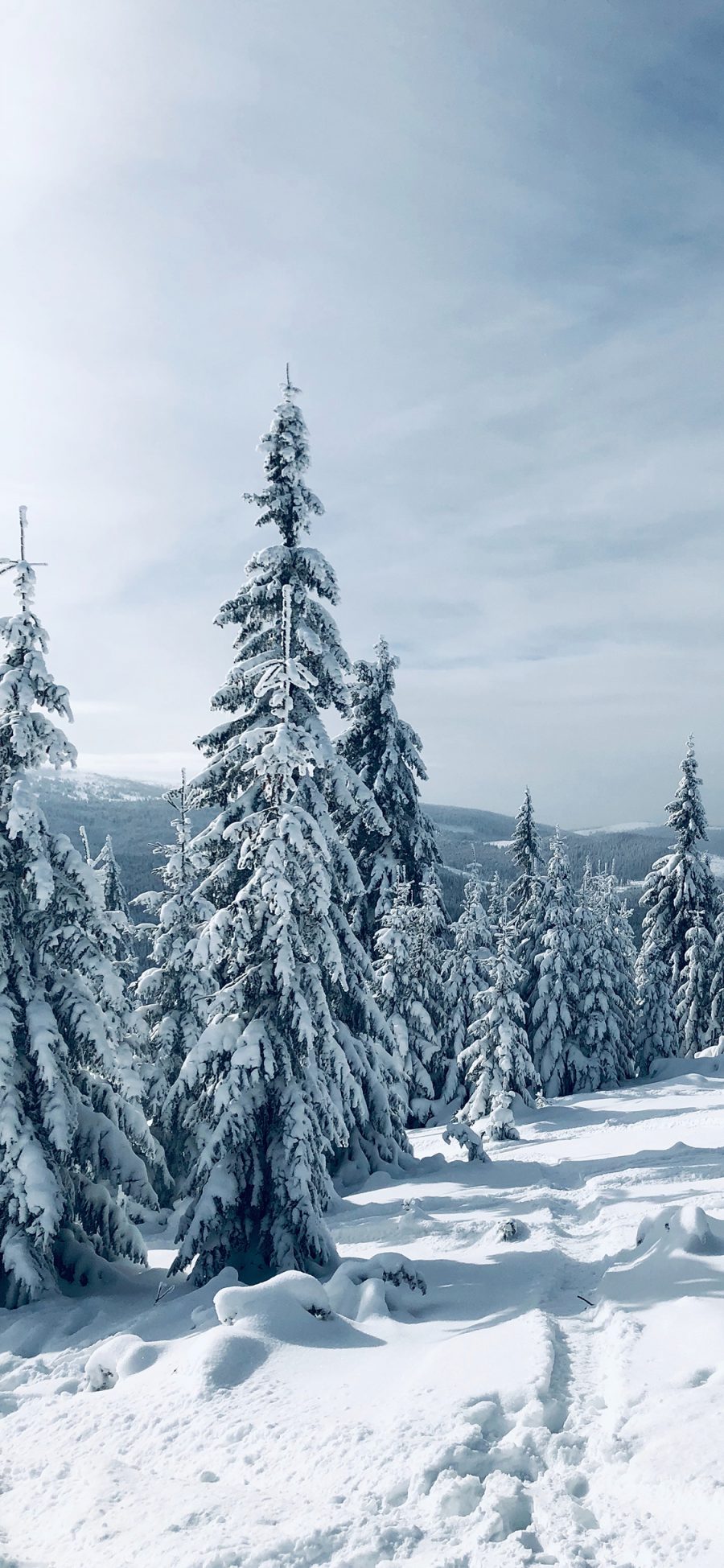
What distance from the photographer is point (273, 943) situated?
11.9m

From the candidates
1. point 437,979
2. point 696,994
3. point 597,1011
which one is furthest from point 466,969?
point 696,994

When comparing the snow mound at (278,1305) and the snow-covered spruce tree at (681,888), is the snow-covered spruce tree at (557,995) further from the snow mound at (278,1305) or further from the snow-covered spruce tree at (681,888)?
the snow mound at (278,1305)

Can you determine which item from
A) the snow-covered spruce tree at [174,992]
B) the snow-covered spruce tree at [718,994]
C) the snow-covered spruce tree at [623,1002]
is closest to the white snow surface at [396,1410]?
the snow-covered spruce tree at [174,992]

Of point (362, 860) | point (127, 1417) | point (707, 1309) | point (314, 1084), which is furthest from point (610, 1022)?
point (127, 1417)

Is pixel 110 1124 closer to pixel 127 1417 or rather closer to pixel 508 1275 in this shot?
pixel 127 1417

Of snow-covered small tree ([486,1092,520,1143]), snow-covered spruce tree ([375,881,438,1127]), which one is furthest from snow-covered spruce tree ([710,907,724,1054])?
snow-covered small tree ([486,1092,520,1143])

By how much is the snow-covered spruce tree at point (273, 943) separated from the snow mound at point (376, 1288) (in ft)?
4.19

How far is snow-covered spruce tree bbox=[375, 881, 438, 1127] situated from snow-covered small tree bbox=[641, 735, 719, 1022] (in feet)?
49.5

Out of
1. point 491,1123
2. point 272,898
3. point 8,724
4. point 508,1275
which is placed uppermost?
point 8,724

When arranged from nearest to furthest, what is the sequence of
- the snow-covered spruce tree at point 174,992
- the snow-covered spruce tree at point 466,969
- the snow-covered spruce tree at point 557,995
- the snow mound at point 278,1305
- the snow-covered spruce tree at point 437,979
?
the snow mound at point 278,1305, the snow-covered spruce tree at point 174,992, the snow-covered spruce tree at point 437,979, the snow-covered spruce tree at point 466,969, the snow-covered spruce tree at point 557,995

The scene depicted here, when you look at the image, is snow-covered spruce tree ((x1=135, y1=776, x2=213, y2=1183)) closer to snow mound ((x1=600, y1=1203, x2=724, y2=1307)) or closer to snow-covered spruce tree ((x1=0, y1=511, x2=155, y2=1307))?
snow-covered spruce tree ((x1=0, y1=511, x2=155, y2=1307))

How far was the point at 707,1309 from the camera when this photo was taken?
7.79m

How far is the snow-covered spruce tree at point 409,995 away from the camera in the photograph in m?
26.4

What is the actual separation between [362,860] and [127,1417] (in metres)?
18.4
